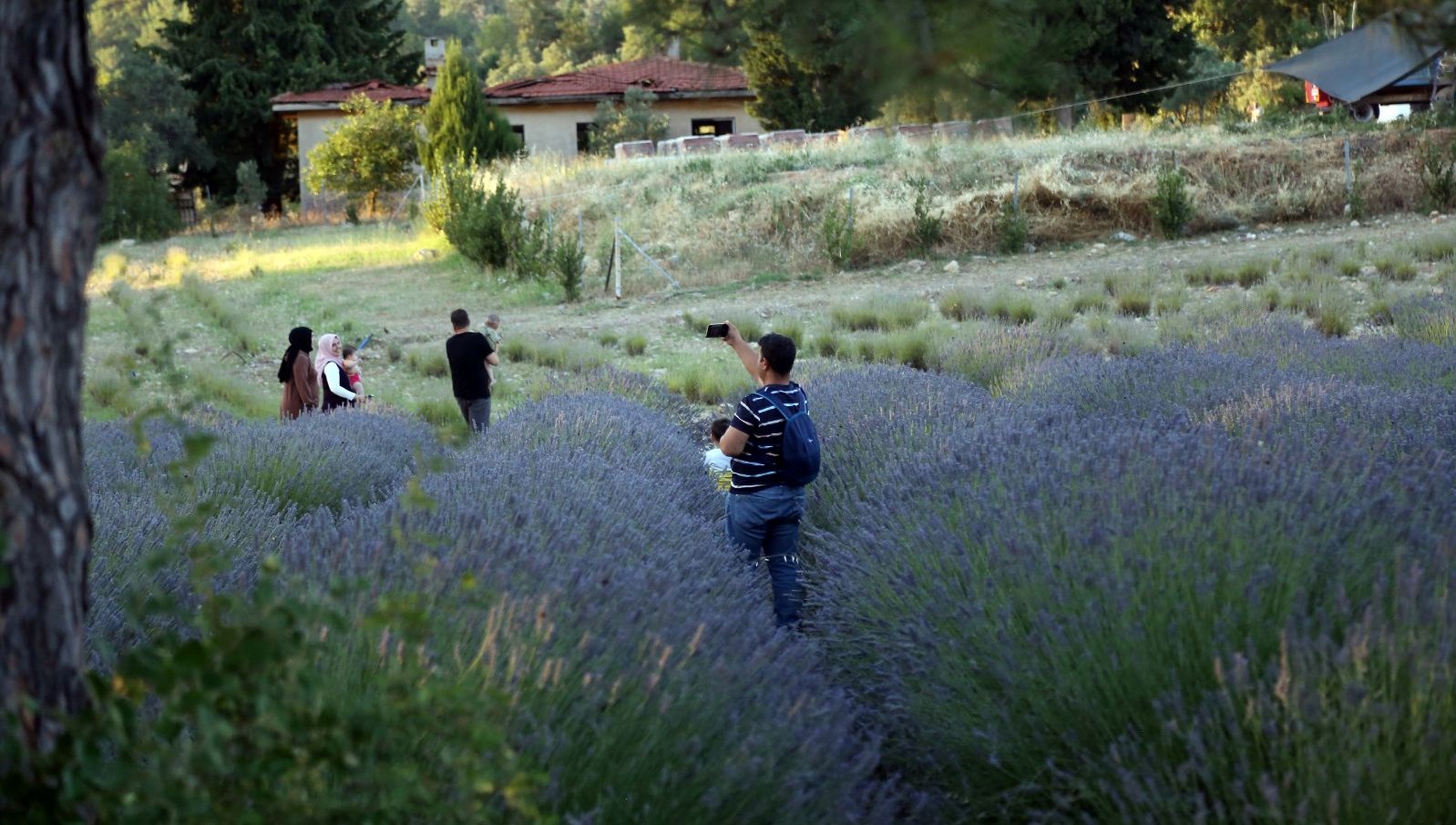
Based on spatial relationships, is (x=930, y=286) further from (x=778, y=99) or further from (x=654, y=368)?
(x=778, y=99)

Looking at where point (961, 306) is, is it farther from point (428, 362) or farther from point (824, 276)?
point (428, 362)

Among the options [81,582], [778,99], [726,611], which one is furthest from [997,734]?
[778,99]

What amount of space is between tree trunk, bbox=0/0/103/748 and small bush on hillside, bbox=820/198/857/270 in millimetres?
20554

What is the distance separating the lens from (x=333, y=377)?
1009 cm

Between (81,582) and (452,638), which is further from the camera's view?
(452,638)

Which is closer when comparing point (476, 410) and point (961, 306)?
point (476, 410)

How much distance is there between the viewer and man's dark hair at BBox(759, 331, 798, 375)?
5723 millimetres

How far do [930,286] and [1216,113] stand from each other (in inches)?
579

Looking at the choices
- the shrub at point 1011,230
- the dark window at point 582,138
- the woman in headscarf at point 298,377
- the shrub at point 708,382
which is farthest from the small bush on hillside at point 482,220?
the dark window at point 582,138

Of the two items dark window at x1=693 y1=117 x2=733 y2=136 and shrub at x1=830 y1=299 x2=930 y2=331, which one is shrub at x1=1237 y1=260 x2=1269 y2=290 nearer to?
shrub at x1=830 y1=299 x2=930 y2=331

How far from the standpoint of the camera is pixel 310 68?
42156 mm

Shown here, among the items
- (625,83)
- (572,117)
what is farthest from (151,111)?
(625,83)

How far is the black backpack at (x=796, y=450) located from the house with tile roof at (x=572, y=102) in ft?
112

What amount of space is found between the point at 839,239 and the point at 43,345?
20.9 meters
